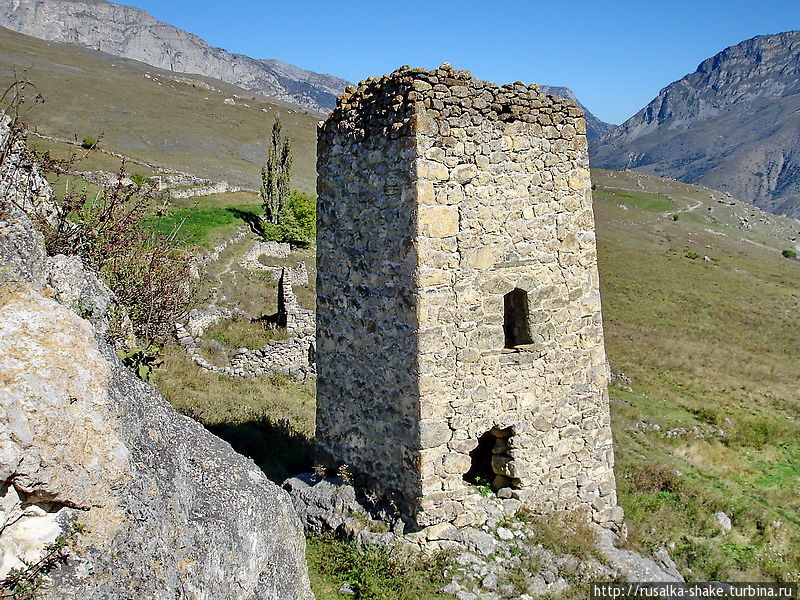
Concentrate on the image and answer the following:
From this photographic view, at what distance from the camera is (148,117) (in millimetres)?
76562

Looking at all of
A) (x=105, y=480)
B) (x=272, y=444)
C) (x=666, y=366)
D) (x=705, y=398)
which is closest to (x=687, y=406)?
(x=705, y=398)

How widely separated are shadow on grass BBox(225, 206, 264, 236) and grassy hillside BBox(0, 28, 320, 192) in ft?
49.5

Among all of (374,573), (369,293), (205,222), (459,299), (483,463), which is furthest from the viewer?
(205,222)

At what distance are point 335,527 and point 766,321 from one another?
34.7 metres

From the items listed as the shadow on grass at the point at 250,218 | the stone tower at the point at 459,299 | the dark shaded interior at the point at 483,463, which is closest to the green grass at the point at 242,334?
the stone tower at the point at 459,299

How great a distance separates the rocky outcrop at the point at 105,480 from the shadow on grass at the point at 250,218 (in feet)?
112

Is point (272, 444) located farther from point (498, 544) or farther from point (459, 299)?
point (459, 299)

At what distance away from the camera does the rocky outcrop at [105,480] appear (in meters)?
3.46

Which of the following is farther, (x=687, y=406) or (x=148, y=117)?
(x=148, y=117)

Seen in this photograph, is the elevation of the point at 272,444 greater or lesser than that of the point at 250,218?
lesser

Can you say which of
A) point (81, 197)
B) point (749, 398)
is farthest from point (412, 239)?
point (749, 398)

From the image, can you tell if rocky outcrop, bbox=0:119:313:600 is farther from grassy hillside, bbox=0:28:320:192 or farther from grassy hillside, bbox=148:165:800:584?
grassy hillside, bbox=0:28:320:192

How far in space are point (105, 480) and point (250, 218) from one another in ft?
123

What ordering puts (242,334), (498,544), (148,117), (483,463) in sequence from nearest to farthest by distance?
(498,544)
(483,463)
(242,334)
(148,117)
